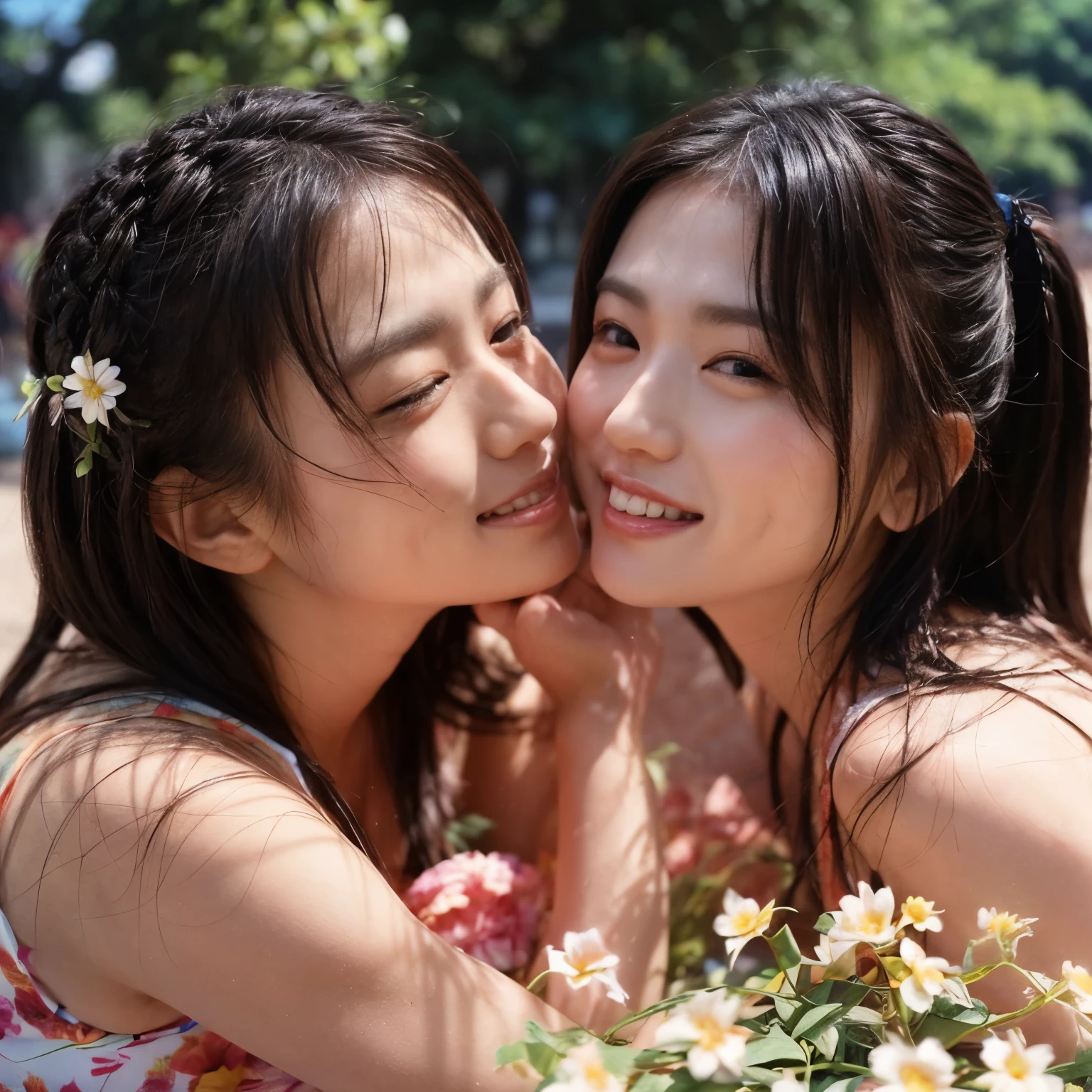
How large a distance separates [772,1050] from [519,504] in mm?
1002

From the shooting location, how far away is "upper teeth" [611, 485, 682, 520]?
1.93 metres

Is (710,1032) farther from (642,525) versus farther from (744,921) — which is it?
(642,525)

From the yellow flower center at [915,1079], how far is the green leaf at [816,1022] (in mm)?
158

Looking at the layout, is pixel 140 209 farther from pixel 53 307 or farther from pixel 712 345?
pixel 712 345

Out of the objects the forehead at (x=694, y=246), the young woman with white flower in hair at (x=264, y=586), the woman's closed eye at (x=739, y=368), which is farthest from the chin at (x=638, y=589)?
the forehead at (x=694, y=246)

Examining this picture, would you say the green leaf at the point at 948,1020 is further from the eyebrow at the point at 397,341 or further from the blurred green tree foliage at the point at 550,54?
the blurred green tree foliage at the point at 550,54

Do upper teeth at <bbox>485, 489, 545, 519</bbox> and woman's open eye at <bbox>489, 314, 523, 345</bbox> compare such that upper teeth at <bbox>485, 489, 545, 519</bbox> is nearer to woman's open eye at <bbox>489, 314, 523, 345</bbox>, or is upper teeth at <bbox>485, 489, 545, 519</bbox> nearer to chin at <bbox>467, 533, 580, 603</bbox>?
chin at <bbox>467, 533, 580, 603</bbox>

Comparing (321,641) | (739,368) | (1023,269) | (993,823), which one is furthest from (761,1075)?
(1023,269)

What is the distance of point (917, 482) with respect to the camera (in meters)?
1.97

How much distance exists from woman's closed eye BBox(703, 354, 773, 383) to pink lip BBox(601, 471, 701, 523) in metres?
0.21

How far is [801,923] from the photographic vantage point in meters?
2.48

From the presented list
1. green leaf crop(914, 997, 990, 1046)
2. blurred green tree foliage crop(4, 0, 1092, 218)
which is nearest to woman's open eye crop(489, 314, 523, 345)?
green leaf crop(914, 997, 990, 1046)

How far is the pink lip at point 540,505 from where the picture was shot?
1.99m

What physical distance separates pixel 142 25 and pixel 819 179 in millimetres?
9456
